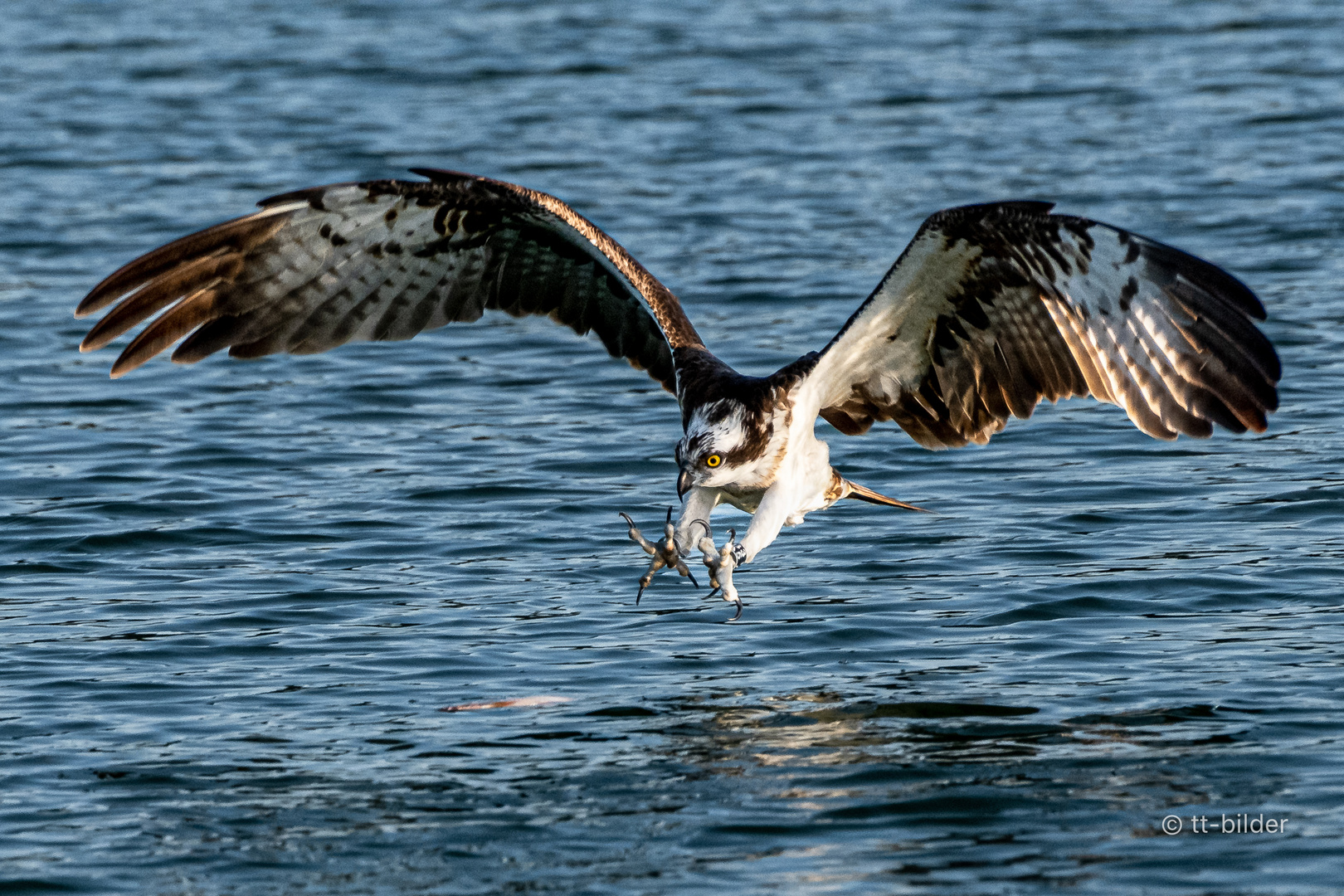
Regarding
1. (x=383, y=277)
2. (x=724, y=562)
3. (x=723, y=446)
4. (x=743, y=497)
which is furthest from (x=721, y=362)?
(x=383, y=277)

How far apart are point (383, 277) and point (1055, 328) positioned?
10.4ft

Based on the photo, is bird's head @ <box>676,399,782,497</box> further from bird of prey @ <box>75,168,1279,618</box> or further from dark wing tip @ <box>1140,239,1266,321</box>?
dark wing tip @ <box>1140,239,1266,321</box>

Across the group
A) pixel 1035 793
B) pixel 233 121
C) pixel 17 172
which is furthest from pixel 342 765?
pixel 233 121

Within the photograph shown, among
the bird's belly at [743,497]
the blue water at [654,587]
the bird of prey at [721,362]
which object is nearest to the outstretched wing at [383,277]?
the bird of prey at [721,362]

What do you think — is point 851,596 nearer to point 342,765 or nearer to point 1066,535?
point 1066,535

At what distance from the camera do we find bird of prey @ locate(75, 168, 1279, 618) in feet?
25.2

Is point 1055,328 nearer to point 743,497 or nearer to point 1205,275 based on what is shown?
point 1205,275

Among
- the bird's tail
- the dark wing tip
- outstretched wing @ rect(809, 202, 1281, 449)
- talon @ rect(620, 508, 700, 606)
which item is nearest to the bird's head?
talon @ rect(620, 508, 700, 606)

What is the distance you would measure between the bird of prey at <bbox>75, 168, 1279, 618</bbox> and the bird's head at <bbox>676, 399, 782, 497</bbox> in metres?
0.01

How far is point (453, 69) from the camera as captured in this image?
77.9 feet

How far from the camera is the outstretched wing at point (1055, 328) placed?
759 centimetres

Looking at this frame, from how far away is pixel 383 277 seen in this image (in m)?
9.39

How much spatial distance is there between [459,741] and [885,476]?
4208 mm

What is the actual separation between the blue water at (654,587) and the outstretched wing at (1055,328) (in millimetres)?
1114
